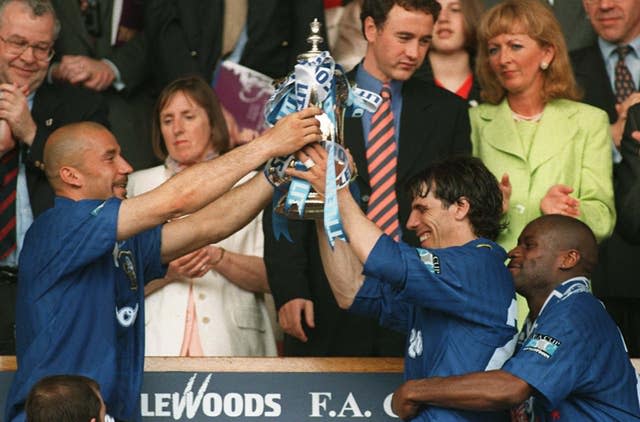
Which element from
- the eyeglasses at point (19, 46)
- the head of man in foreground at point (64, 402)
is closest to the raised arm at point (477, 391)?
the head of man in foreground at point (64, 402)

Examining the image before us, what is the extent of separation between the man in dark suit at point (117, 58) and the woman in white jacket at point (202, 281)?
628 mm

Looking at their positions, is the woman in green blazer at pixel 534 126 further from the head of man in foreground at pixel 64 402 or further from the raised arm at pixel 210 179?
the head of man in foreground at pixel 64 402

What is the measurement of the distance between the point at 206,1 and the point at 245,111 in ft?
2.21

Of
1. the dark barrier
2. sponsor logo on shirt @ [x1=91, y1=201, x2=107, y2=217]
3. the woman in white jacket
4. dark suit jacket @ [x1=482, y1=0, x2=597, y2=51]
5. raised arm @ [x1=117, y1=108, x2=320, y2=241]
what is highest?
Answer: dark suit jacket @ [x1=482, y1=0, x2=597, y2=51]

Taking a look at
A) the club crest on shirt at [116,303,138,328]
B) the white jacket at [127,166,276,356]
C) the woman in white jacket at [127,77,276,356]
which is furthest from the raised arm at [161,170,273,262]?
the white jacket at [127,166,276,356]

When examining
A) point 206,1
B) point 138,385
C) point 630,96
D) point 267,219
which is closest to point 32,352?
point 138,385

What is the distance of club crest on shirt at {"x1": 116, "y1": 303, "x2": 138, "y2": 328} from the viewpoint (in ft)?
21.7

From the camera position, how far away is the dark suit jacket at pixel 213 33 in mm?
8883

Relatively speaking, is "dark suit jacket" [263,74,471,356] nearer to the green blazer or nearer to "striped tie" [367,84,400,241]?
"striped tie" [367,84,400,241]

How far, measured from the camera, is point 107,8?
9125 millimetres

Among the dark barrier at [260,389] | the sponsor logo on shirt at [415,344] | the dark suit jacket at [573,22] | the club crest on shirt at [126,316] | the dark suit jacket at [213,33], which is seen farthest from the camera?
the dark suit jacket at [573,22]

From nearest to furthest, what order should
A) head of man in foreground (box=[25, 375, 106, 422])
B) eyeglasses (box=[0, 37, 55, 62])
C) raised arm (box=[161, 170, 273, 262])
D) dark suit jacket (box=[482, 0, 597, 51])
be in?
head of man in foreground (box=[25, 375, 106, 422])
raised arm (box=[161, 170, 273, 262])
eyeglasses (box=[0, 37, 55, 62])
dark suit jacket (box=[482, 0, 597, 51])

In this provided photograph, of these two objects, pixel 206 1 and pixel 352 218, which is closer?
pixel 352 218

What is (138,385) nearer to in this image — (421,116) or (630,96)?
(421,116)
